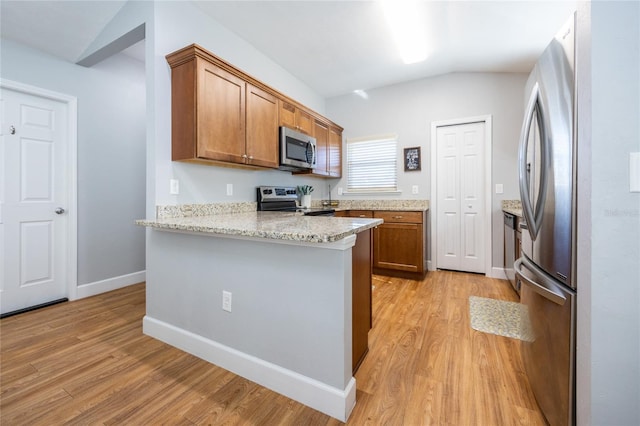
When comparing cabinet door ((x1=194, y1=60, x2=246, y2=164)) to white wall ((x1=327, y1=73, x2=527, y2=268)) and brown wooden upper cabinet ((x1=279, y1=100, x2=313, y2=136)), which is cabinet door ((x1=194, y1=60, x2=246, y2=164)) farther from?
white wall ((x1=327, y1=73, x2=527, y2=268))

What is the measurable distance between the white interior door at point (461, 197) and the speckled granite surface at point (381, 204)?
274mm

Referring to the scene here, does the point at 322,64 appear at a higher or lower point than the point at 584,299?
higher

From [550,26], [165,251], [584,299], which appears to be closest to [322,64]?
[550,26]

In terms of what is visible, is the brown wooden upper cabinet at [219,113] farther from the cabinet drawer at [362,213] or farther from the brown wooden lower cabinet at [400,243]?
the brown wooden lower cabinet at [400,243]

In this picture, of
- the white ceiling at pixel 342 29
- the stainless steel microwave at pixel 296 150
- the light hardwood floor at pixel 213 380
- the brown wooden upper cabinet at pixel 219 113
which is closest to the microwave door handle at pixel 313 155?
the stainless steel microwave at pixel 296 150

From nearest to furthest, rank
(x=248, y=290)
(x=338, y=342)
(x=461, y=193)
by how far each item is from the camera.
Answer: (x=338, y=342), (x=248, y=290), (x=461, y=193)

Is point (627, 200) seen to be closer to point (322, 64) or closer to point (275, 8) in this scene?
point (275, 8)

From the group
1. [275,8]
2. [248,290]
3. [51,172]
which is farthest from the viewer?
[51,172]

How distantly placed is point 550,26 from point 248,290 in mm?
3561

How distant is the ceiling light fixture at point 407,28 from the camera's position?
2.38 m

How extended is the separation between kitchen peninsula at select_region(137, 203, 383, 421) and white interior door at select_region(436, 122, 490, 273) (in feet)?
8.20

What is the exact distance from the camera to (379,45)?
3012 mm

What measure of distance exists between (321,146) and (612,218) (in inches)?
130

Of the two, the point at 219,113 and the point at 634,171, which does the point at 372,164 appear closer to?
the point at 219,113
